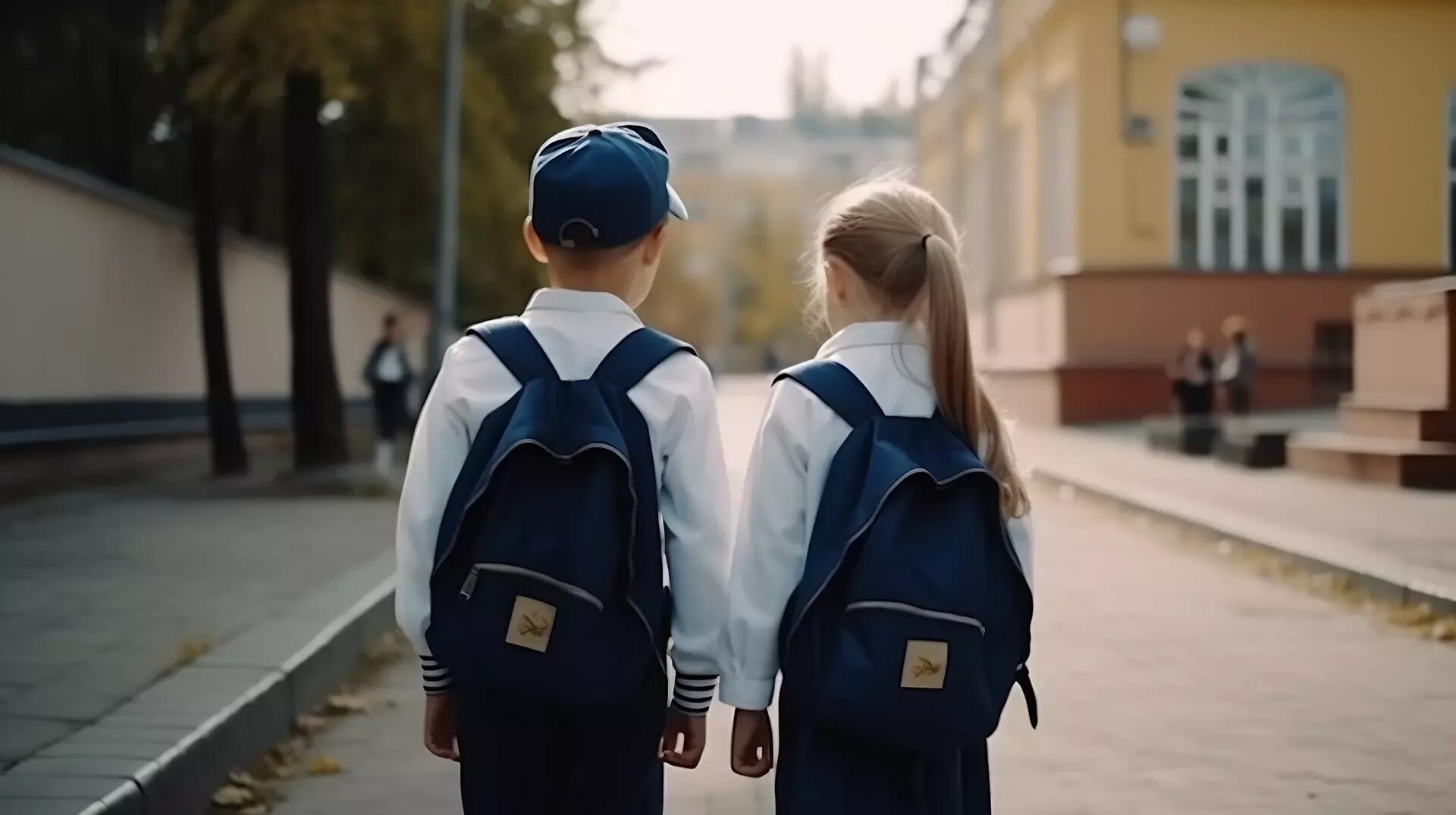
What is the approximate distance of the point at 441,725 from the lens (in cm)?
313

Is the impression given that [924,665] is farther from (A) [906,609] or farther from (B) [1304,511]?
(B) [1304,511]

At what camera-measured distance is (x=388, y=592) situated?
8578mm

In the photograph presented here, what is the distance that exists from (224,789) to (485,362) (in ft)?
8.76

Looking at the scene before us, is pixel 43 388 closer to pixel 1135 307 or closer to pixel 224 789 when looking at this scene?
pixel 224 789

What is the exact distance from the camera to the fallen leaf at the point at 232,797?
5102mm

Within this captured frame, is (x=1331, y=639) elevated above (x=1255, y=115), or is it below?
below

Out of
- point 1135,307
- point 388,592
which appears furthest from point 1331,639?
point 1135,307

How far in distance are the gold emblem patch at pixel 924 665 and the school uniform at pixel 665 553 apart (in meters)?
0.36

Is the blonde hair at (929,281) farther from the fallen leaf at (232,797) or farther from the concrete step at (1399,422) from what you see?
the concrete step at (1399,422)

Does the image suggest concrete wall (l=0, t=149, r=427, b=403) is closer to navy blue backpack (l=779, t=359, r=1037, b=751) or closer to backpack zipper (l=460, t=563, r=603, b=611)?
backpack zipper (l=460, t=563, r=603, b=611)

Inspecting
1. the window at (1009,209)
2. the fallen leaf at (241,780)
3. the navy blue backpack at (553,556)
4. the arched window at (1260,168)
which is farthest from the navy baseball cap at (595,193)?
the window at (1009,209)

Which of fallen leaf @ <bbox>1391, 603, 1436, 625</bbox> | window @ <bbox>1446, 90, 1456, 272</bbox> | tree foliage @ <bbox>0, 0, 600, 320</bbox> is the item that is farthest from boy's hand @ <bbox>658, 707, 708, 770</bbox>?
window @ <bbox>1446, 90, 1456, 272</bbox>

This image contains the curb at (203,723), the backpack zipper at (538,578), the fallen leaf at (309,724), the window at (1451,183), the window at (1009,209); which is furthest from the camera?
the window at (1009,209)

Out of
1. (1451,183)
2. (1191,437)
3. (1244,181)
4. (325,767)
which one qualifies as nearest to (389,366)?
(1191,437)
